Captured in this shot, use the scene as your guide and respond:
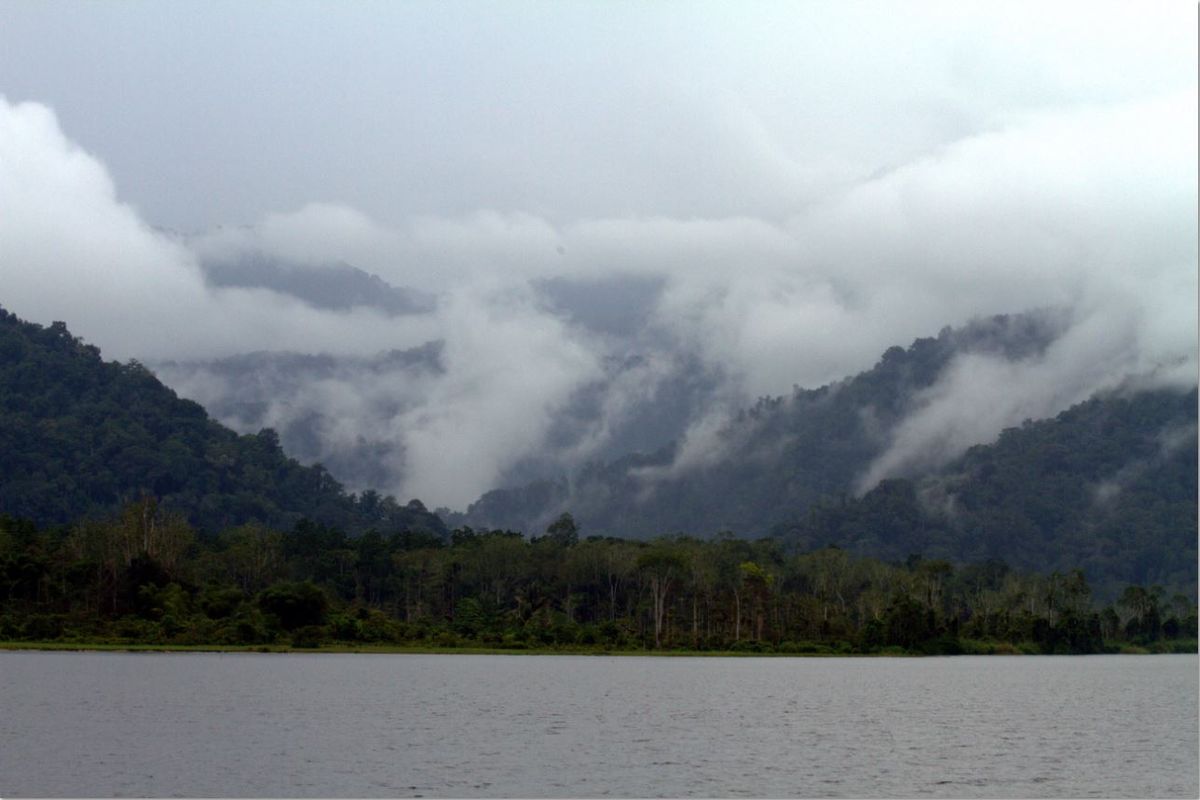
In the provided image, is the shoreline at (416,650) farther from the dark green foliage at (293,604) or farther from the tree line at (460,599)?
the dark green foliage at (293,604)

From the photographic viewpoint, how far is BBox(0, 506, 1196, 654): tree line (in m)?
131

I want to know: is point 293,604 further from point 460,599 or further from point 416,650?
point 460,599

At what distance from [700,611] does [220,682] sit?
9215cm

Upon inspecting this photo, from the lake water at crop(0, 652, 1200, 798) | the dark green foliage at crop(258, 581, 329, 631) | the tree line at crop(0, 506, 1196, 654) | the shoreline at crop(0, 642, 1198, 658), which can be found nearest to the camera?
the lake water at crop(0, 652, 1200, 798)

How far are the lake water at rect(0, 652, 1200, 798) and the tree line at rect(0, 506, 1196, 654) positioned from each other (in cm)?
2752

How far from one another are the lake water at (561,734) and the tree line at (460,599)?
1083 inches

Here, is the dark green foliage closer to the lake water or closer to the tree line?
the tree line

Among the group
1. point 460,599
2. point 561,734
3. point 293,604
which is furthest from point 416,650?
point 561,734

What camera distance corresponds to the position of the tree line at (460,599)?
13088cm

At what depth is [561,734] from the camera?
5916 cm

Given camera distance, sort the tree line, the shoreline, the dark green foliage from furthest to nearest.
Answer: the dark green foliage < the tree line < the shoreline

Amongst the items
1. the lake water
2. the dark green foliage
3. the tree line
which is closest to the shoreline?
the tree line

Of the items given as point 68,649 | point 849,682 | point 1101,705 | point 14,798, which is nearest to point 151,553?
point 68,649

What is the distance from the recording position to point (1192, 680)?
390 feet
